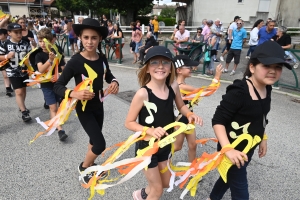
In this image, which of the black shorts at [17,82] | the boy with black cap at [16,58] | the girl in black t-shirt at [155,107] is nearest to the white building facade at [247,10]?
the boy with black cap at [16,58]

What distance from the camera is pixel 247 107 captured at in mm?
1771

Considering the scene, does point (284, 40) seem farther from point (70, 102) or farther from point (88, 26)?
point (70, 102)

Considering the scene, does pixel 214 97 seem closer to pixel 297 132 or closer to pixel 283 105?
pixel 283 105

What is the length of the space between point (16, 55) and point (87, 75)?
8.45 feet

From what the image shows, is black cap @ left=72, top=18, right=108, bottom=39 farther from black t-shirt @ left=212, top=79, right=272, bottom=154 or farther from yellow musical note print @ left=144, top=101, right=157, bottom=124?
black t-shirt @ left=212, top=79, right=272, bottom=154

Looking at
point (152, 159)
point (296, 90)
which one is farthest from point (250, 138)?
point (296, 90)

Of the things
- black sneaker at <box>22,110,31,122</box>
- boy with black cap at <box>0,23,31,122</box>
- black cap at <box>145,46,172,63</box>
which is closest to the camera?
black cap at <box>145,46,172,63</box>

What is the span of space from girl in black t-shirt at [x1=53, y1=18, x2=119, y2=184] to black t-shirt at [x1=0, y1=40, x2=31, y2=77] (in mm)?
2244

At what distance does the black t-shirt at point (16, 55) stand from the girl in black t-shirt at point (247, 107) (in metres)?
3.90

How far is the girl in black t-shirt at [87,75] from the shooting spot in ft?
8.19

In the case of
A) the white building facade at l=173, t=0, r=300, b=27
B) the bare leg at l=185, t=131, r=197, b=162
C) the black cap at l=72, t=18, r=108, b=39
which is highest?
the white building facade at l=173, t=0, r=300, b=27

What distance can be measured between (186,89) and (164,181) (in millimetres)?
1145

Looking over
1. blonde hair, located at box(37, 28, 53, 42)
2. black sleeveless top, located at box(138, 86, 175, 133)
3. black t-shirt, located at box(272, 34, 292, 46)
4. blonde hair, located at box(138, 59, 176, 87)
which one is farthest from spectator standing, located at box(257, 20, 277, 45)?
black sleeveless top, located at box(138, 86, 175, 133)

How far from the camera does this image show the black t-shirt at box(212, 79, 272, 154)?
1763 millimetres
